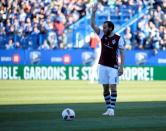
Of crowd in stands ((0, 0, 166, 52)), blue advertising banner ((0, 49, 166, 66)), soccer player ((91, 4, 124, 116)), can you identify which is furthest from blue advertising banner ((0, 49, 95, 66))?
soccer player ((91, 4, 124, 116))

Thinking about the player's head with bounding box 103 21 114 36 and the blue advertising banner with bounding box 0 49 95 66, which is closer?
the player's head with bounding box 103 21 114 36

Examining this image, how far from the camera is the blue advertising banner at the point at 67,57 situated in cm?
3738

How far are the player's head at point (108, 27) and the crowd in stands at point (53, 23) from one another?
2222 cm

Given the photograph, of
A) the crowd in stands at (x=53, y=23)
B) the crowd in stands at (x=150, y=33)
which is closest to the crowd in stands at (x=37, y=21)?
the crowd in stands at (x=53, y=23)

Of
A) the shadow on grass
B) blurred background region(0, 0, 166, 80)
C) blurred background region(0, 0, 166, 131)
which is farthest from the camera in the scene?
blurred background region(0, 0, 166, 80)

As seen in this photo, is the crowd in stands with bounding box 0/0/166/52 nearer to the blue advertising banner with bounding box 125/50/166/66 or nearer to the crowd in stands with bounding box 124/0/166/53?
the crowd in stands with bounding box 124/0/166/53

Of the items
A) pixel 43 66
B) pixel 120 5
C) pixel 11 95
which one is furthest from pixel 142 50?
pixel 11 95

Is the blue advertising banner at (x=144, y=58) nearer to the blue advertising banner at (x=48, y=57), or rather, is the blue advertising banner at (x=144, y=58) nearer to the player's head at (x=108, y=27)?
the blue advertising banner at (x=48, y=57)

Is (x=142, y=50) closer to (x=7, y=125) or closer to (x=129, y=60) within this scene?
(x=129, y=60)

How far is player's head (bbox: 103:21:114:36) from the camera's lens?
15195mm

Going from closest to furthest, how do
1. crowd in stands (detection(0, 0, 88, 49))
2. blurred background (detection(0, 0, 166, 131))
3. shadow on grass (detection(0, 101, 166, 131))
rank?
shadow on grass (detection(0, 101, 166, 131)) < blurred background (detection(0, 0, 166, 131)) < crowd in stands (detection(0, 0, 88, 49))

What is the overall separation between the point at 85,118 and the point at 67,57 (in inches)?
927

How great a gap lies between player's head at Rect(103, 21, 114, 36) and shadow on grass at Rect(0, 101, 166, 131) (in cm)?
210

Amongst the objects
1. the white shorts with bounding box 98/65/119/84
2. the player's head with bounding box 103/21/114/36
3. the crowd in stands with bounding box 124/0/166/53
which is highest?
the crowd in stands with bounding box 124/0/166/53
